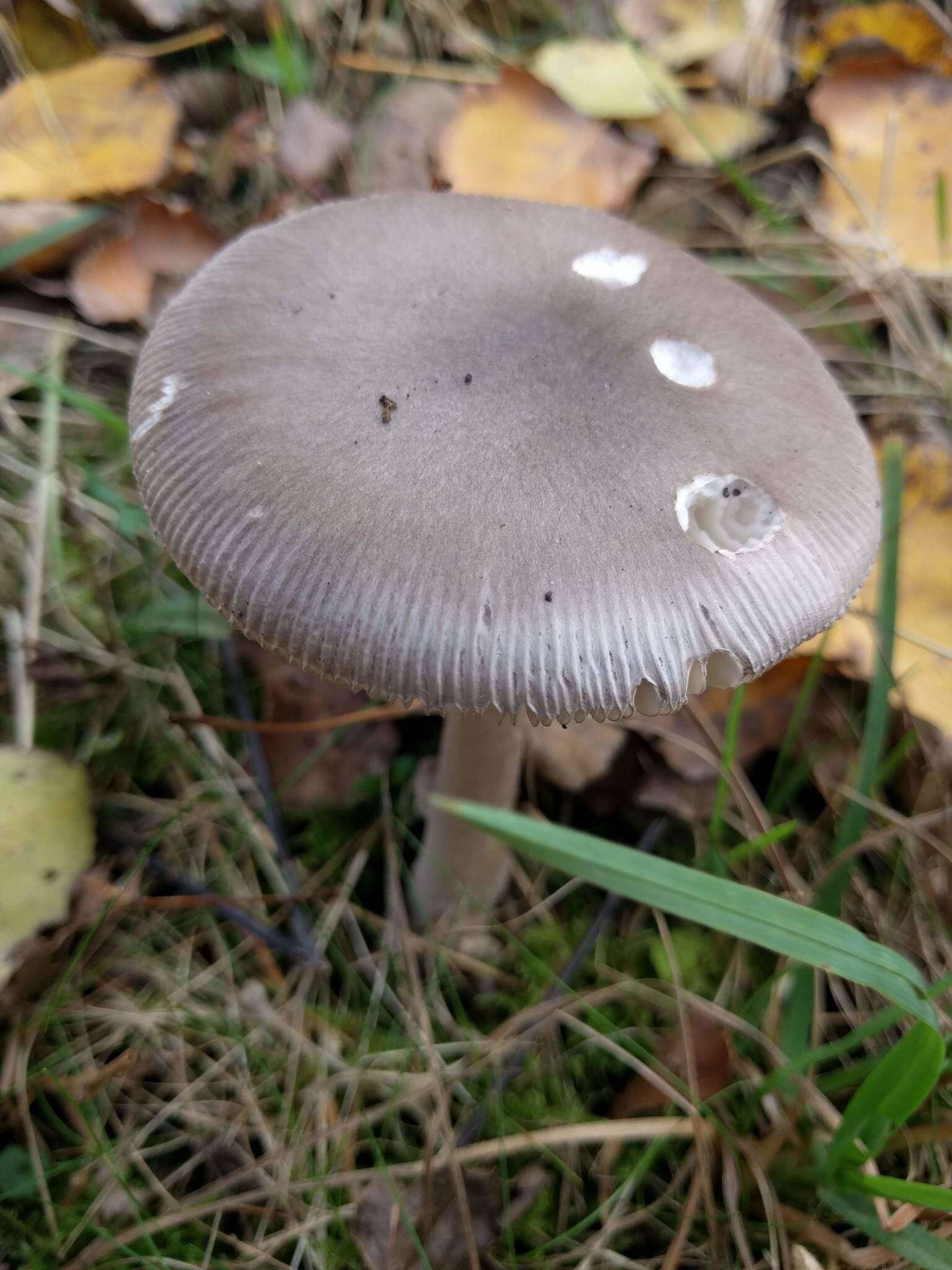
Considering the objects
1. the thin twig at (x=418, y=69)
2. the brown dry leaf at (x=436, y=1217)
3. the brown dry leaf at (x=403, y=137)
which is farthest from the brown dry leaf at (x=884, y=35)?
the brown dry leaf at (x=436, y=1217)

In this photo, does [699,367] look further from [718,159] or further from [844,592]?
[718,159]

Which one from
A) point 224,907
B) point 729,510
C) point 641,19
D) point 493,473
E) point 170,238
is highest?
point 641,19

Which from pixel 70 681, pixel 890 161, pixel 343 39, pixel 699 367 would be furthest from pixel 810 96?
pixel 70 681

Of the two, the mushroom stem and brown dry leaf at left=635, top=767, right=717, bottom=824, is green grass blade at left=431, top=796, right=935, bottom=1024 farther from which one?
brown dry leaf at left=635, top=767, right=717, bottom=824

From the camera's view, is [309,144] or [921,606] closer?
[921,606]

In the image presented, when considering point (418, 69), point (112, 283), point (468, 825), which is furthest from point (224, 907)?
point (418, 69)

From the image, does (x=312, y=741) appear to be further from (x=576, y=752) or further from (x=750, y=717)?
(x=750, y=717)

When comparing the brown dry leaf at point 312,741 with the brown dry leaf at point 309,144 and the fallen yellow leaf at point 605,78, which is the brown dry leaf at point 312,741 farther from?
the fallen yellow leaf at point 605,78
